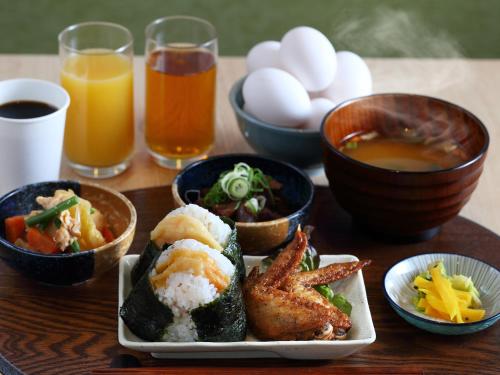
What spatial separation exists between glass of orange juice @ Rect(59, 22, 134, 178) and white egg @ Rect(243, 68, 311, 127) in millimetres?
292

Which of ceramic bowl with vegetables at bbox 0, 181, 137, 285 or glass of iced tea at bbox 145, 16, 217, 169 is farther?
glass of iced tea at bbox 145, 16, 217, 169

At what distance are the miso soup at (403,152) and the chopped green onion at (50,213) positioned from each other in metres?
0.61

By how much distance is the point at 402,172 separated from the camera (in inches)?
64.0

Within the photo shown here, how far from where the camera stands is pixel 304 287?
144 centimetres

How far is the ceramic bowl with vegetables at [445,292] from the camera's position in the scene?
1.48 metres

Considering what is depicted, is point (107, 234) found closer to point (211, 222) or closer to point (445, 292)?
point (211, 222)

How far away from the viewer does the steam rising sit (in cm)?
221

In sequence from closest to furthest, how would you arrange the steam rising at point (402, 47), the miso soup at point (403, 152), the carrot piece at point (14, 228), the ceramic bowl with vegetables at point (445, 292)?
the ceramic bowl with vegetables at point (445, 292), the carrot piece at point (14, 228), the miso soup at point (403, 152), the steam rising at point (402, 47)

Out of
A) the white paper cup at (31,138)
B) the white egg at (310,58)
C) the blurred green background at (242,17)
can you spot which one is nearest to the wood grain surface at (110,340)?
the white paper cup at (31,138)

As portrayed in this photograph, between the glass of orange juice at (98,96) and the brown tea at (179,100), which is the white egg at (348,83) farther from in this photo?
the glass of orange juice at (98,96)

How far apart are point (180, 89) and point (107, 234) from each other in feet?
1.55

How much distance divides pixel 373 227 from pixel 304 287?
0.36m

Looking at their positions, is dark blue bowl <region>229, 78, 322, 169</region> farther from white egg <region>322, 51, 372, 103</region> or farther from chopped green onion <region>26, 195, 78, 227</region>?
→ chopped green onion <region>26, 195, 78, 227</region>

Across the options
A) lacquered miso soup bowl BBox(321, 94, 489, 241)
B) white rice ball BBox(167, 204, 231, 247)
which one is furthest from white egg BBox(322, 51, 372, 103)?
white rice ball BBox(167, 204, 231, 247)
